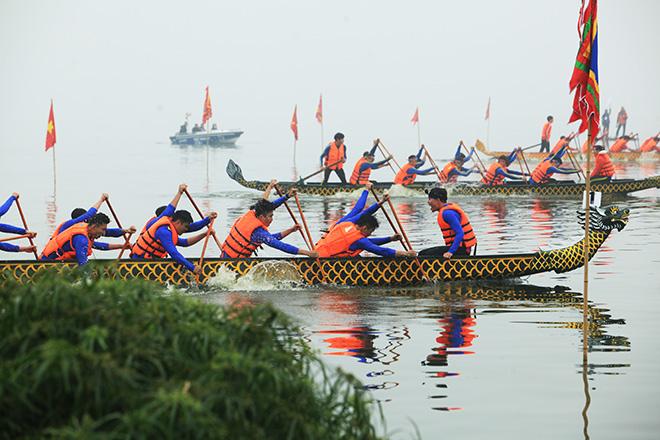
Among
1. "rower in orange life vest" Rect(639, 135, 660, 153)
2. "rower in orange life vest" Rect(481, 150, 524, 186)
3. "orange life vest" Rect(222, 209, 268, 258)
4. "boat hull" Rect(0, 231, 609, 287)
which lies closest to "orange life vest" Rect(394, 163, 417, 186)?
"rower in orange life vest" Rect(481, 150, 524, 186)

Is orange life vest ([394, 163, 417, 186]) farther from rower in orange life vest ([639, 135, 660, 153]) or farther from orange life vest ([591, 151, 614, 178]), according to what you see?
rower in orange life vest ([639, 135, 660, 153])

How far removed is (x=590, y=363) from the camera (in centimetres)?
793

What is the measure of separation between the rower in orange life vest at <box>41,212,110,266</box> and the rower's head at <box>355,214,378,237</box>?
3.69m

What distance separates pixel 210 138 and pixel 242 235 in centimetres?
6433

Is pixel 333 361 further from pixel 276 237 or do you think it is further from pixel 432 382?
pixel 276 237

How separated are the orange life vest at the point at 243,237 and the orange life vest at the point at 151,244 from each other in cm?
85

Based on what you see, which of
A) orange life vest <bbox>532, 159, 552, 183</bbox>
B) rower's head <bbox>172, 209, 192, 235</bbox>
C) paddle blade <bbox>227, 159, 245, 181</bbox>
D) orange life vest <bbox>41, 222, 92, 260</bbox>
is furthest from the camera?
orange life vest <bbox>532, 159, 552, 183</bbox>

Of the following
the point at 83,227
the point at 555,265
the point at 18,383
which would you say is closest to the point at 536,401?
the point at 18,383

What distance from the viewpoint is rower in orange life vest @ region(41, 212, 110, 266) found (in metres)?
10.7

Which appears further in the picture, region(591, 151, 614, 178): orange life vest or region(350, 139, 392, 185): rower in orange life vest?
region(591, 151, 614, 178): orange life vest

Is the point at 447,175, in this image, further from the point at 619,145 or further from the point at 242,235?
the point at 619,145

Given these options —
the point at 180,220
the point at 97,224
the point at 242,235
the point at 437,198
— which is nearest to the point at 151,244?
the point at 180,220

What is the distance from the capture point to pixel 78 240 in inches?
424

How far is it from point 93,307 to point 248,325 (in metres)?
0.89
